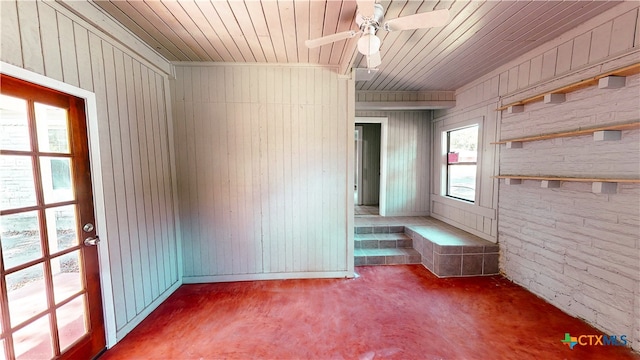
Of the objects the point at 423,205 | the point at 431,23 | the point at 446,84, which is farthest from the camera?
the point at 423,205

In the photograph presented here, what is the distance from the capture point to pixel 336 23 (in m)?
1.86

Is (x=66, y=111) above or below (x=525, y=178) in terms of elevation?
above

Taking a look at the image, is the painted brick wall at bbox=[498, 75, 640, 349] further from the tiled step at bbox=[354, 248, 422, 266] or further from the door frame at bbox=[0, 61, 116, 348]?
the door frame at bbox=[0, 61, 116, 348]

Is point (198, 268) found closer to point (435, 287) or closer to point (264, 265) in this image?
point (264, 265)

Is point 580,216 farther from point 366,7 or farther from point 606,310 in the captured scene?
point 366,7

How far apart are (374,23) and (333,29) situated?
0.51m

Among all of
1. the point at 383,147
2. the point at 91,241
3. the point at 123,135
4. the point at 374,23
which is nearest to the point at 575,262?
the point at 374,23

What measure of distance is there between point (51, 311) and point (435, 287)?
337 centimetres

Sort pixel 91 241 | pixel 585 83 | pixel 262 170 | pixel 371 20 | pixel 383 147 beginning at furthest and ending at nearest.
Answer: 1. pixel 383 147
2. pixel 262 170
3. pixel 585 83
4. pixel 91 241
5. pixel 371 20

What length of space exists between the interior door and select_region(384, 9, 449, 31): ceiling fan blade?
2.27 meters

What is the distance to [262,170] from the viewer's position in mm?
2764

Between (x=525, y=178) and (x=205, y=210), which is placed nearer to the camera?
(x=525, y=178)

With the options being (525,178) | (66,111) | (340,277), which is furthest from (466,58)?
(66,111)

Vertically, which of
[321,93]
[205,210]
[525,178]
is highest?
[321,93]
